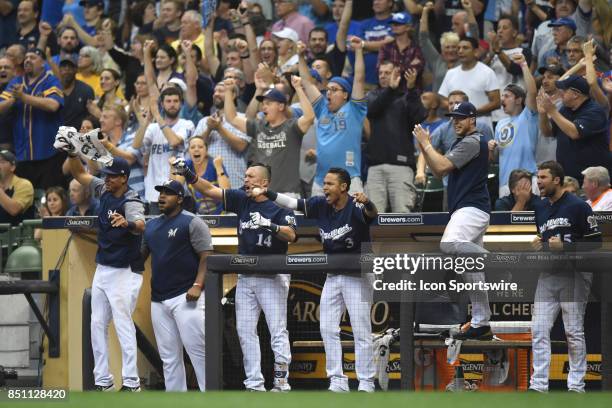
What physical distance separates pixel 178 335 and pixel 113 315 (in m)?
0.59

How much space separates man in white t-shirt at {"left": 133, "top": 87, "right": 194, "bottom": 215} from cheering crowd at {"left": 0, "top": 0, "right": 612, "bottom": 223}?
0.02 m

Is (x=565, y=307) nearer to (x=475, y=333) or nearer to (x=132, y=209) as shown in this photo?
(x=475, y=333)

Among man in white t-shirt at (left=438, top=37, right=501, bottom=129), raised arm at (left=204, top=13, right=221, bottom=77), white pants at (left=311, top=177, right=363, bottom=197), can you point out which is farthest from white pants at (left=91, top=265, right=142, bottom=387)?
raised arm at (left=204, top=13, right=221, bottom=77)

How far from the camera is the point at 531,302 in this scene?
968 cm

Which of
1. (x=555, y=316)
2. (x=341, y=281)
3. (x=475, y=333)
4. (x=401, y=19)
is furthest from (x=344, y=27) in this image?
(x=555, y=316)

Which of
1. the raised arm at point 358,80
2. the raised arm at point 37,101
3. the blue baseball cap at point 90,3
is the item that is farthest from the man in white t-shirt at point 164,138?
the blue baseball cap at point 90,3

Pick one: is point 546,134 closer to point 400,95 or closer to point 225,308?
point 400,95

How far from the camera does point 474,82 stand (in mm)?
13688

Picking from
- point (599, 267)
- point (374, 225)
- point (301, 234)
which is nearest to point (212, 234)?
point (301, 234)

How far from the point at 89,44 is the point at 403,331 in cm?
1004

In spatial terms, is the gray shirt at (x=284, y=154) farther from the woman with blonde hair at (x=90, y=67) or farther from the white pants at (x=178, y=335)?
the woman with blonde hair at (x=90, y=67)

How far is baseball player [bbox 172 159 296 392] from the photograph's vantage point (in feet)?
32.9

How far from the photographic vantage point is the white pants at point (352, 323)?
9.64 metres

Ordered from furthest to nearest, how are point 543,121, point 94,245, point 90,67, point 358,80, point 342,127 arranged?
point 90,67 → point 358,80 → point 342,127 → point 543,121 → point 94,245
